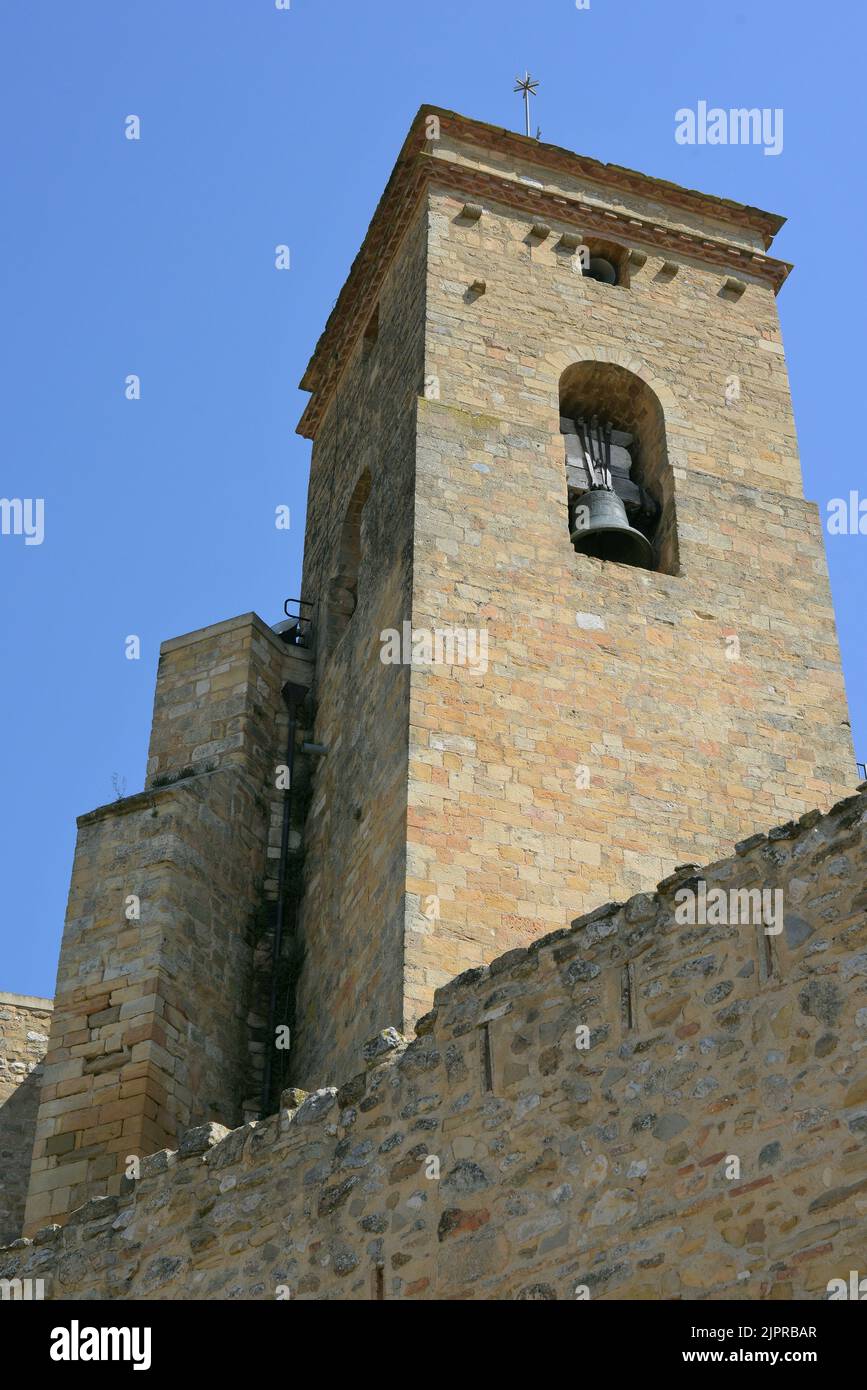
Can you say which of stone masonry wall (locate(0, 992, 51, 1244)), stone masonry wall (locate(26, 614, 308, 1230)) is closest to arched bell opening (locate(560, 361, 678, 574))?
stone masonry wall (locate(26, 614, 308, 1230))

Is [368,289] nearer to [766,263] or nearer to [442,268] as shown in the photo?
[442,268]

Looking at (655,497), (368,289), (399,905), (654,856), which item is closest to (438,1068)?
(399,905)

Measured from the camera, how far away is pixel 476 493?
15.5 m

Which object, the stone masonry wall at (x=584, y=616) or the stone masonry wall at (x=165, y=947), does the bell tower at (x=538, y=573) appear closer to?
the stone masonry wall at (x=584, y=616)

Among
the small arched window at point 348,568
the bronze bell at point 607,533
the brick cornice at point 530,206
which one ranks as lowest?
the bronze bell at point 607,533

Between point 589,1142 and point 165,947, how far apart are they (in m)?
5.89

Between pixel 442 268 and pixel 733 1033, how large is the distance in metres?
10.1

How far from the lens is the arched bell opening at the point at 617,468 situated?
16.1 meters

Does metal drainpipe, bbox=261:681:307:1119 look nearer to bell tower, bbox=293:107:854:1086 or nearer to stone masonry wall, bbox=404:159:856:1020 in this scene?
bell tower, bbox=293:107:854:1086

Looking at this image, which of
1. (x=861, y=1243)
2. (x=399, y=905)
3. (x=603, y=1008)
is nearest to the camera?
(x=861, y=1243)

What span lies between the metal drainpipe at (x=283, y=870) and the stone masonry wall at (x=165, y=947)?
0.12m

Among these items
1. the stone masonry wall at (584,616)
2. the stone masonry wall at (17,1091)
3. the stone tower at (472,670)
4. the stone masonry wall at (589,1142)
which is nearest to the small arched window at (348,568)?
the stone tower at (472,670)

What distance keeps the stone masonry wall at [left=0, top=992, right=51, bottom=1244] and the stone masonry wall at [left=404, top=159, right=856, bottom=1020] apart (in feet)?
18.2

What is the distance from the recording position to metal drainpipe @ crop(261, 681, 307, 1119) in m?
14.5
